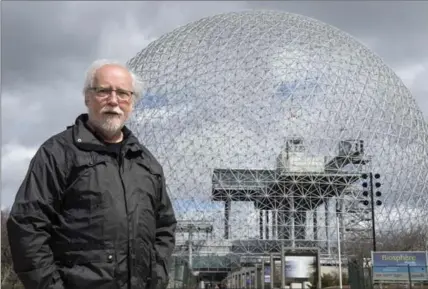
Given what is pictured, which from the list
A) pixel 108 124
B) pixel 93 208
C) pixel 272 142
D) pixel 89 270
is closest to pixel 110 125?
pixel 108 124

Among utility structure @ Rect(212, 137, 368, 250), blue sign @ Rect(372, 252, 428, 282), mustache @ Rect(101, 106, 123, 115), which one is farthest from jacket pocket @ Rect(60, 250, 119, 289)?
utility structure @ Rect(212, 137, 368, 250)

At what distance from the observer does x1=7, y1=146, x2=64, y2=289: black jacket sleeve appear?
9.45 feet

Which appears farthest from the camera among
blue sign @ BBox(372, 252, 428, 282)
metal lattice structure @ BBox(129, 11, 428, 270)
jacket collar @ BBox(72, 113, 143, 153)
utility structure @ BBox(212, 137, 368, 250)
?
metal lattice structure @ BBox(129, 11, 428, 270)

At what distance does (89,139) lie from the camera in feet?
10.6

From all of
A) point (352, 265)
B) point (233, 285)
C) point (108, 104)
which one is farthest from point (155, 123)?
point (108, 104)

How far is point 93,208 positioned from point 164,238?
567mm

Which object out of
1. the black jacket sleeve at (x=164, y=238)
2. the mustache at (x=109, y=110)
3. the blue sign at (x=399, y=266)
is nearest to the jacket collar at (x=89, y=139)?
the mustache at (x=109, y=110)

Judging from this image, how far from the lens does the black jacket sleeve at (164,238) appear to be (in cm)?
332

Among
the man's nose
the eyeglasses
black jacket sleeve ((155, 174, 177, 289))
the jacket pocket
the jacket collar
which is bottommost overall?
the jacket pocket

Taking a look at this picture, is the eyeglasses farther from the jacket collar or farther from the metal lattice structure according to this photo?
the metal lattice structure

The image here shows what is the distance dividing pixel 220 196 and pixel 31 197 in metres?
51.7

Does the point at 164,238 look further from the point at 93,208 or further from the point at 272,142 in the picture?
the point at 272,142

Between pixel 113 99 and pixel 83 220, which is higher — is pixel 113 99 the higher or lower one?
the higher one

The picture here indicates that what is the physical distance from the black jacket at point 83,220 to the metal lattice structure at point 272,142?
48829 millimetres
